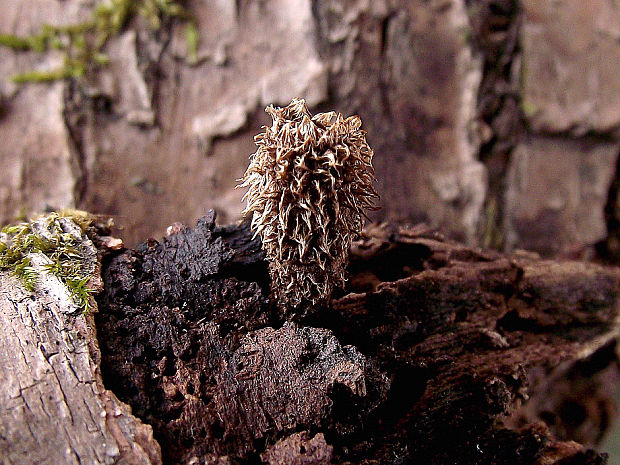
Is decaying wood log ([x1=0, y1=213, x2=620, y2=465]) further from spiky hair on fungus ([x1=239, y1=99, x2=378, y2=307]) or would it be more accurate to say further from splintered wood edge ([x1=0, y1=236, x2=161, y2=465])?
spiky hair on fungus ([x1=239, y1=99, x2=378, y2=307])

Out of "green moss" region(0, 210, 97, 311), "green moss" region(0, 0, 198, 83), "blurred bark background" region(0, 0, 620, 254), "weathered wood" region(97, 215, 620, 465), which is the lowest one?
"weathered wood" region(97, 215, 620, 465)

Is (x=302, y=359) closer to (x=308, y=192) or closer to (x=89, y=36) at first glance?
(x=308, y=192)

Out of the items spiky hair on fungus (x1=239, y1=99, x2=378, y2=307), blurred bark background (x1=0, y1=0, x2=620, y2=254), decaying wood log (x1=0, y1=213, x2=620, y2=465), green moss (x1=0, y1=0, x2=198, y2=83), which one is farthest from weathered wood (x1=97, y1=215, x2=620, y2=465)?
green moss (x1=0, y1=0, x2=198, y2=83)

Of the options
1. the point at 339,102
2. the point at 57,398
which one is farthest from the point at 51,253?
the point at 339,102

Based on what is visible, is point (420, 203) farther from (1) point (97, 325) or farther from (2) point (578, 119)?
(1) point (97, 325)

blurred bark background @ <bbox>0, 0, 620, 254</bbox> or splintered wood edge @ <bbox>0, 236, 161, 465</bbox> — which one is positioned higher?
blurred bark background @ <bbox>0, 0, 620, 254</bbox>

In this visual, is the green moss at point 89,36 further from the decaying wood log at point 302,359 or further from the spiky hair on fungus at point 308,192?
the spiky hair on fungus at point 308,192

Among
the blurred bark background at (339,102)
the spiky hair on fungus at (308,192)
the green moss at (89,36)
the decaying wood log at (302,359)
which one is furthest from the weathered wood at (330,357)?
the green moss at (89,36)
